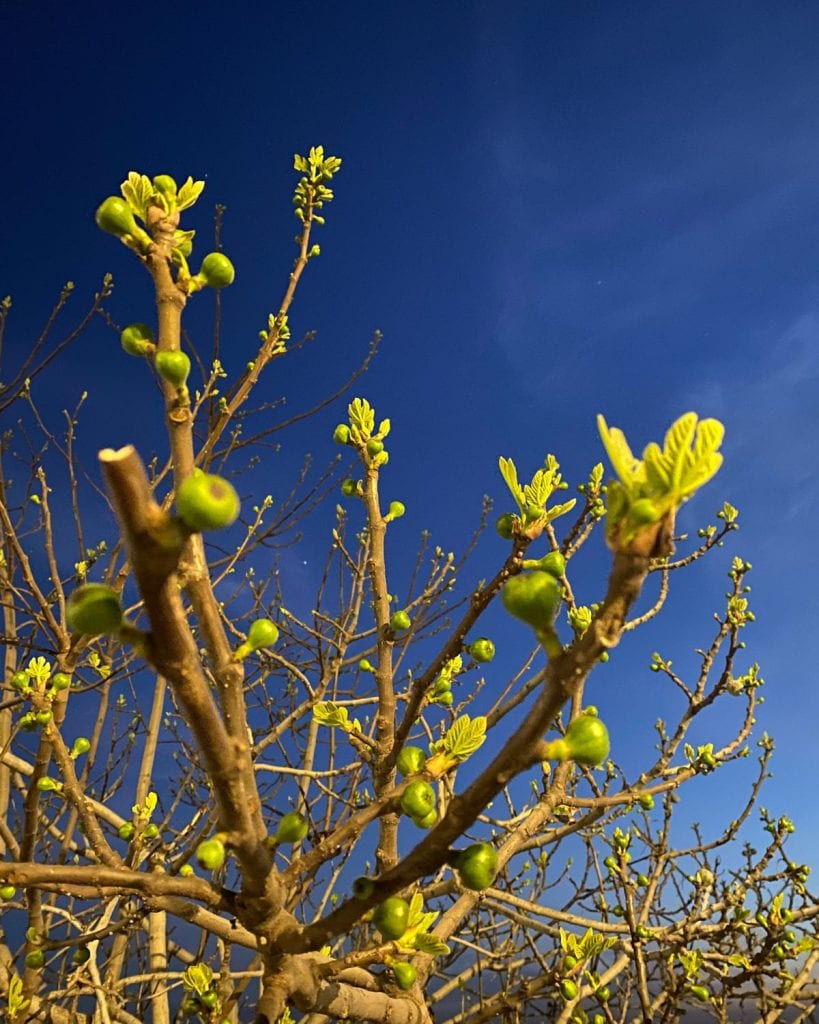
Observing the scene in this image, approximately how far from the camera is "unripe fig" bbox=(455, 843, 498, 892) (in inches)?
51.7

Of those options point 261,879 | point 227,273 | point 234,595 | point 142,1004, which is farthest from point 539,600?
point 142,1004

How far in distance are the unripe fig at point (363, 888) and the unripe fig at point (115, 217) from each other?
138 cm

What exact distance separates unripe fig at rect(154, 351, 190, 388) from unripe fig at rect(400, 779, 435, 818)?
948 millimetres

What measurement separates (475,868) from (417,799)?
0.19 m

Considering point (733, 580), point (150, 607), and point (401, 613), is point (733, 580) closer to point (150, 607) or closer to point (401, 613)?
point (401, 613)

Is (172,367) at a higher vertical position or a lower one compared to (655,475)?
higher

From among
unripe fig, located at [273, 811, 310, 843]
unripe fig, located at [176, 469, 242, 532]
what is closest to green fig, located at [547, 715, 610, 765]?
unripe fig, located at [176, 469, 242, 532]

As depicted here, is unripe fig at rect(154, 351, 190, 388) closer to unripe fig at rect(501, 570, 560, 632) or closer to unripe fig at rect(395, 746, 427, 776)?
unripe fig at rect(501, 570, 560, 632)

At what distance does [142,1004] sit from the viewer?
19.3 ft

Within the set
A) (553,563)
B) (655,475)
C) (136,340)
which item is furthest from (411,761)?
(136,340)

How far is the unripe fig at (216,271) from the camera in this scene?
1510 mm

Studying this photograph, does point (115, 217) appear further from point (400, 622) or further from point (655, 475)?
point (400, 622)

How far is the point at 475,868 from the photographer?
132 cm

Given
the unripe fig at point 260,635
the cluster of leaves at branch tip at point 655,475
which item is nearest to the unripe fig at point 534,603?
the cluster of leaves at branch tip at point 655,475
